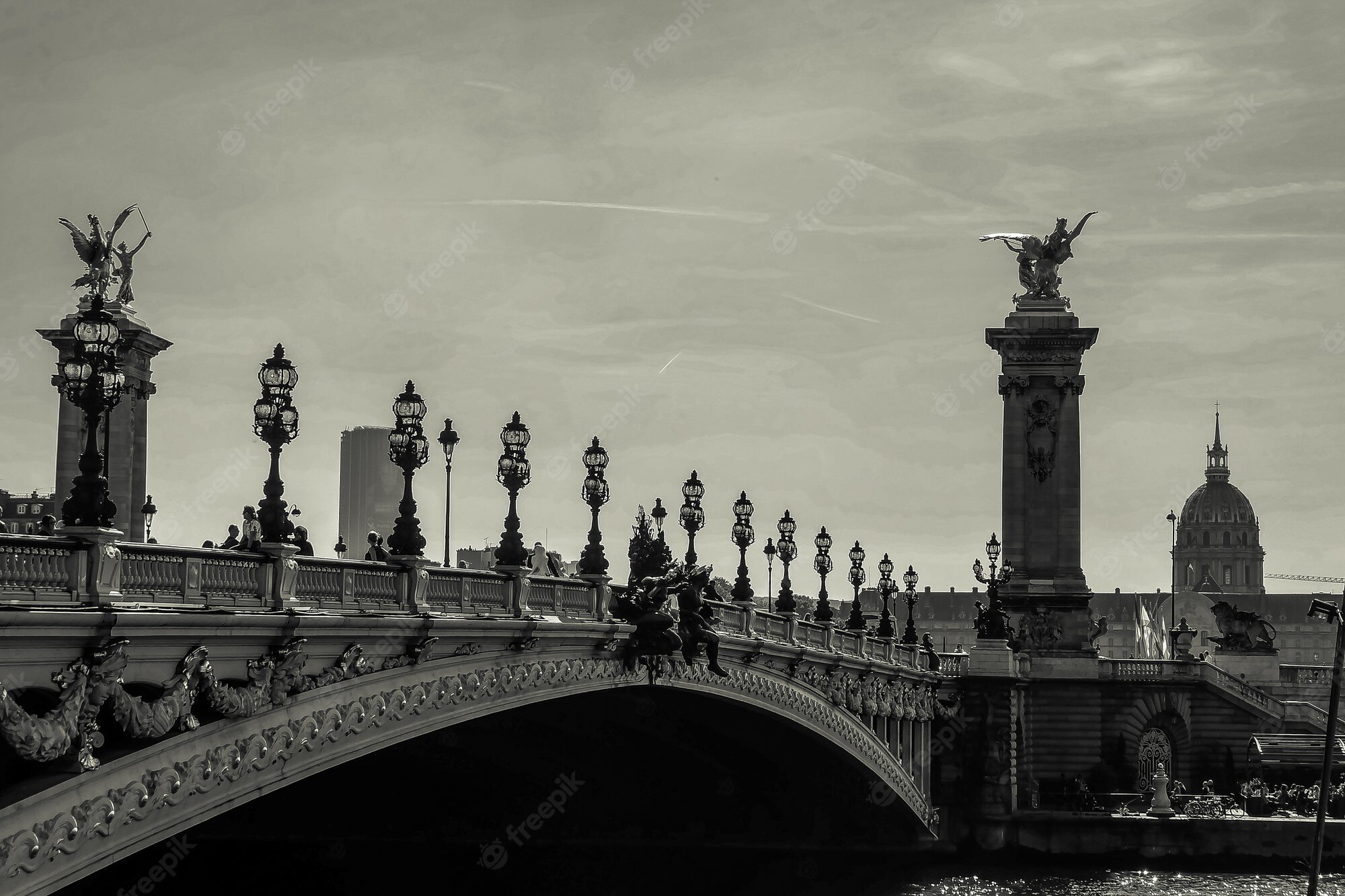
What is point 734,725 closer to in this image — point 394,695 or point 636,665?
point 636,665

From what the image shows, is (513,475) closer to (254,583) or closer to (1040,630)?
(254,583)

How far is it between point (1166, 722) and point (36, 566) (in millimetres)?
74212

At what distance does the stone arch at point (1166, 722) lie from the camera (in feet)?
284

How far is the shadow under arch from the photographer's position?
18.3 metres

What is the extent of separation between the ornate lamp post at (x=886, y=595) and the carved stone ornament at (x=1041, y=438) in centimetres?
1360

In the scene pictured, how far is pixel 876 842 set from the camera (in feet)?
217

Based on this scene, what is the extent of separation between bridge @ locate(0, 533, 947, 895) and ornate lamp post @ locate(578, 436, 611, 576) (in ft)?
4.57

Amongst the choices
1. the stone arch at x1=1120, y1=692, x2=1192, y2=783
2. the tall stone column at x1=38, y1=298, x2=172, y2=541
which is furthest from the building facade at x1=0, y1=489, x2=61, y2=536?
the stone arch at x1=1120, y1=692, x2=1192, y2=783

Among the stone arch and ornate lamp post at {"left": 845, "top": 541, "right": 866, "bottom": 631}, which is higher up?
ornate lamp post at {"left": 845, "top": 541, "right": 866, "bottom": 631}

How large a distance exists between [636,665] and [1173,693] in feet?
181

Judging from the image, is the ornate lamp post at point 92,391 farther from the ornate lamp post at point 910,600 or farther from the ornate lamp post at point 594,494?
the ornate lamp post at point 910,600

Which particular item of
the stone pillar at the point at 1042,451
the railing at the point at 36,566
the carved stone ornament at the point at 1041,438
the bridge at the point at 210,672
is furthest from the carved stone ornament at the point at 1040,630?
the railing at the point at 36,566

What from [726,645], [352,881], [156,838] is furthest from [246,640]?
[352,881]

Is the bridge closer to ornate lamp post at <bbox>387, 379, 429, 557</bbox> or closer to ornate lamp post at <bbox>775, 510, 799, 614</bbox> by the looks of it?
ornate lamp post at <bbox>387, 379, 429, 557</bbox>
